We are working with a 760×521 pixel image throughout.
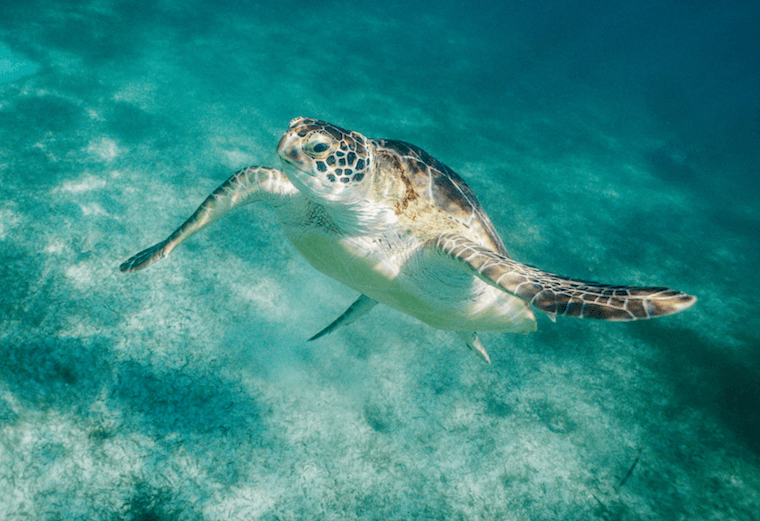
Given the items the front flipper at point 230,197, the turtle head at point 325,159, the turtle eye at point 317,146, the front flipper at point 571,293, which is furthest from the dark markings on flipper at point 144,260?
the front flipper at point 571,293

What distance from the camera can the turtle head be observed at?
1.50m

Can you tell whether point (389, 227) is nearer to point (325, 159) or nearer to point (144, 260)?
point (325, 159)

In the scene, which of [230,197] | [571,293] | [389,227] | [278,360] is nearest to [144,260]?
[230,197]

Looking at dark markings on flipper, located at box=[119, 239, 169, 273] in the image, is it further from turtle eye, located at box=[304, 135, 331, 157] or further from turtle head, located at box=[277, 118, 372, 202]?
turtle eye, located at box=[304, 135, 331, 157]

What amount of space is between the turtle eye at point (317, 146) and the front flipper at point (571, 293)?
0.73m

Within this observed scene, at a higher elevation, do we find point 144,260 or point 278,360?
point 144,260

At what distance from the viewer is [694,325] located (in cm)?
357

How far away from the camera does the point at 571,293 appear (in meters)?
1.24

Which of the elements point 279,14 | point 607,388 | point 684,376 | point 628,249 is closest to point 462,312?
point 607,388

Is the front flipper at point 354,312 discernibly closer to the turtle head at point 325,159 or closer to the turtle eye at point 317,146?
the turtle head at point 325,159

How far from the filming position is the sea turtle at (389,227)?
5.02 ft

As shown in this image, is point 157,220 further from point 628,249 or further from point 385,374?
point 628,249

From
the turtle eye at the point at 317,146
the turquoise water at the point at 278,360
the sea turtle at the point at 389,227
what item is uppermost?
the turtle eye at the point at 317,146

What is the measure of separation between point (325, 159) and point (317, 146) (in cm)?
6
